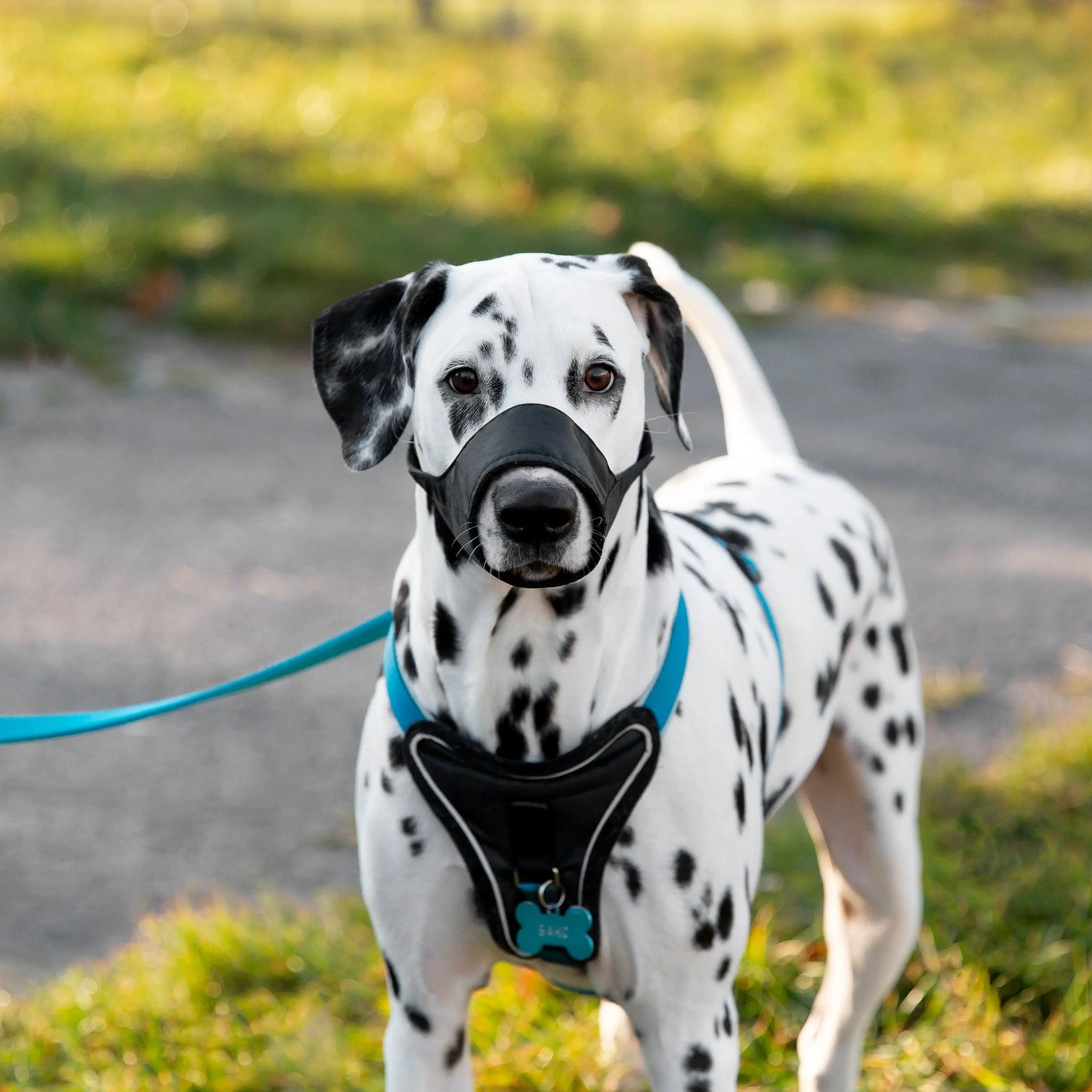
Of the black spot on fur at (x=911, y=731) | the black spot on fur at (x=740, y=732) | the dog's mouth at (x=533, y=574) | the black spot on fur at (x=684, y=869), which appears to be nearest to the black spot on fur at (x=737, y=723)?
the black spot on fur at (x=740, y=732)

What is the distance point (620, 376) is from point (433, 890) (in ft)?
2.79

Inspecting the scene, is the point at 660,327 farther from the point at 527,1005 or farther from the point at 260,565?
the point at 260,565

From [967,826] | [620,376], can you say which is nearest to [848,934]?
[967,826]

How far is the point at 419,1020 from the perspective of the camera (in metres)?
A: 2.44

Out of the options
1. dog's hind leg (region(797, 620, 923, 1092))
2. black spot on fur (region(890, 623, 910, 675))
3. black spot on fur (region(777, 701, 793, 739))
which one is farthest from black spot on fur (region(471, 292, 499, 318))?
black spot on fur (region(890, 623, 910, 675))

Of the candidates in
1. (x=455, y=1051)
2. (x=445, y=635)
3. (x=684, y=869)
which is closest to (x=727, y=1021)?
(x=684, y=869)

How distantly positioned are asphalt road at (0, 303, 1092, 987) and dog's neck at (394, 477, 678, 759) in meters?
1.87

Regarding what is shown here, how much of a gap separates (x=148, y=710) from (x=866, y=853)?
4.88 feet

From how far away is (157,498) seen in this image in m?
6.61

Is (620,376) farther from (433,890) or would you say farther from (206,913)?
(206,913)

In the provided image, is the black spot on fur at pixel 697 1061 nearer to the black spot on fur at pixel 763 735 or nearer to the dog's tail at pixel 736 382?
the black spot on fur at pixel 763 735

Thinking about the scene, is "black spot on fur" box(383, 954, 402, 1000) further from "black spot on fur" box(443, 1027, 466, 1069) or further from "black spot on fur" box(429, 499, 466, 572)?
"black spot on fur" box(429, 499, 466, 572)

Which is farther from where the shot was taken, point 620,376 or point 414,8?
point 414,8

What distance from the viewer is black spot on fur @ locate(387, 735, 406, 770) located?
236cm
